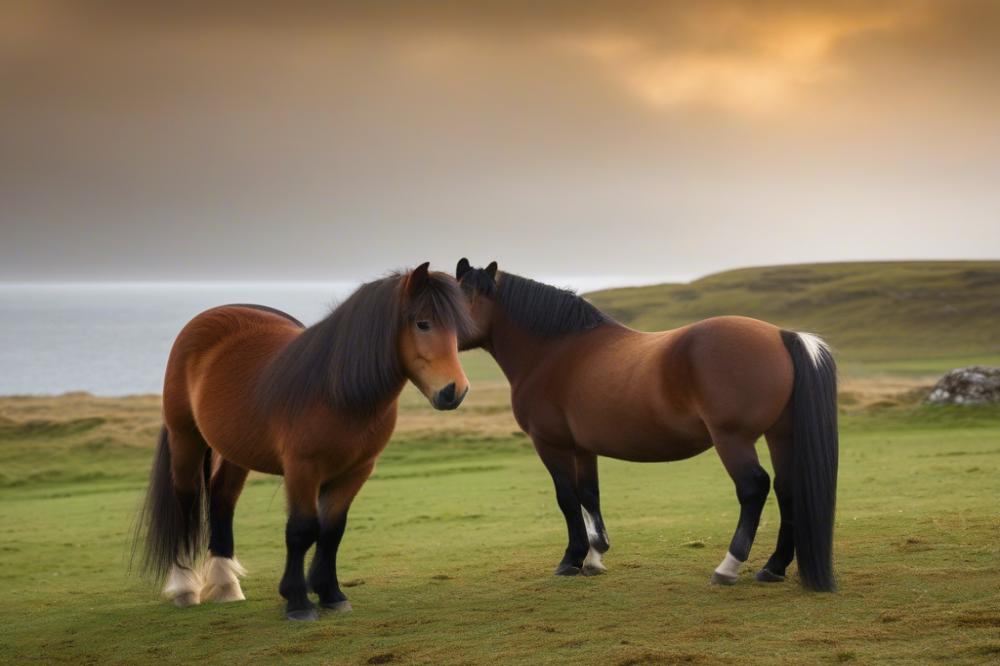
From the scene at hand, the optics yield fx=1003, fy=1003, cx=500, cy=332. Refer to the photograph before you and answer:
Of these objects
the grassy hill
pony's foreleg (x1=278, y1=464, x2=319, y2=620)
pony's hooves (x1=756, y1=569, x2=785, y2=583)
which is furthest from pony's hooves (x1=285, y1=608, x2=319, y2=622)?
the grassy hill

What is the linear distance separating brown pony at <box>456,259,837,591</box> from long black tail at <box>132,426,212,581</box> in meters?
2.78

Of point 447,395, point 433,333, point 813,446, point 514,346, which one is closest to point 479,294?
point 514,346

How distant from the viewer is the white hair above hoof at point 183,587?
26.9 feet

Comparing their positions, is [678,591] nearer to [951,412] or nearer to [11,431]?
[951,412]

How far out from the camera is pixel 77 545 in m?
12.9

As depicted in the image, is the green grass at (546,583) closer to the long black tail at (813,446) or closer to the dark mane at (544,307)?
the long black tail at (813,446)

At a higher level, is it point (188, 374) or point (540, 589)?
point (188, 374)

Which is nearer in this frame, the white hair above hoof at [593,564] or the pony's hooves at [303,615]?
the pony's hooves at [303,615]

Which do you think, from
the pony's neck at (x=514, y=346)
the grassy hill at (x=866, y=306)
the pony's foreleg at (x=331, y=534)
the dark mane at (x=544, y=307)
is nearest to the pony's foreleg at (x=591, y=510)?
the pony's neck at (x=514, y=346)

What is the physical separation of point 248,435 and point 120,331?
601 ft

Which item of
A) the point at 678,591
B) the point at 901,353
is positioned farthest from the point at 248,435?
the point at 901,353

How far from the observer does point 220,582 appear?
823 centimetres

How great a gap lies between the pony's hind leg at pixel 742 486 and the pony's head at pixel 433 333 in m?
1.87

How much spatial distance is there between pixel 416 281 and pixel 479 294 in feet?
6.03
